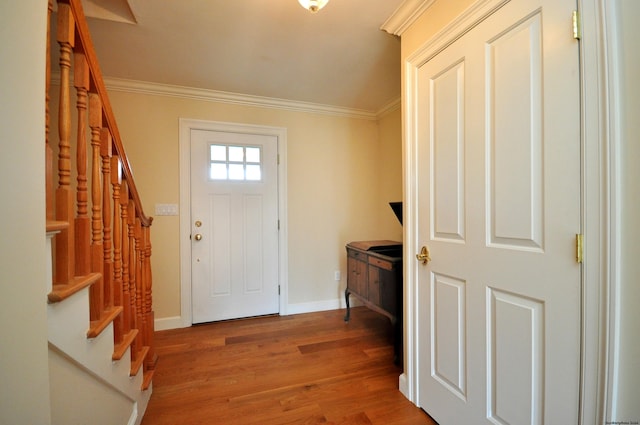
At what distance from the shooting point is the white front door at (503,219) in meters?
0.90

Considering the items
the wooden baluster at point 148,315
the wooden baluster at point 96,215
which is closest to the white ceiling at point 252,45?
the wooden baluster at point 96,215

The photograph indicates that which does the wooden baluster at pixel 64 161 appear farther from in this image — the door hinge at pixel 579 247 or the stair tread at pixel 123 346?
the door hinge at pixel 579 247

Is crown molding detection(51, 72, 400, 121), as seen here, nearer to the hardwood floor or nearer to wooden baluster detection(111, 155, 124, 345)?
wooden baluster detection(111, 155, 124, 345)

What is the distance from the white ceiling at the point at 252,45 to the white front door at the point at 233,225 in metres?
0.60

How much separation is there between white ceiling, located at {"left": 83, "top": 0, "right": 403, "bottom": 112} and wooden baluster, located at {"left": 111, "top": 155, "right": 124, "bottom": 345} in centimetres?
103

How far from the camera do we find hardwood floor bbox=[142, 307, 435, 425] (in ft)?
4.83

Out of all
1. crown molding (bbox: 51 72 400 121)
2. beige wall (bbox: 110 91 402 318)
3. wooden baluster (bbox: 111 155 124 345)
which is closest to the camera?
wooden baluster (bbox: 111 155 124 345)

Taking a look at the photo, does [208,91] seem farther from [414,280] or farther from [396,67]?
[414,280]

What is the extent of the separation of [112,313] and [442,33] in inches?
78.8

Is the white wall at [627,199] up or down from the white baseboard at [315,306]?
up

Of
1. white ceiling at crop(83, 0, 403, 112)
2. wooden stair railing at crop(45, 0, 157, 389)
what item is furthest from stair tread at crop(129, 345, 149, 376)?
white ceiling at crop(83, 0, 403, 112)

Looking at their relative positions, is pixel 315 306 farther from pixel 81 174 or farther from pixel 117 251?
pixel 81 174

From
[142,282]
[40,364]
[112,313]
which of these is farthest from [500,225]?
[142,282]

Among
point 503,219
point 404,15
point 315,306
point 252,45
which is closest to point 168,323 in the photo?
point 315,306
